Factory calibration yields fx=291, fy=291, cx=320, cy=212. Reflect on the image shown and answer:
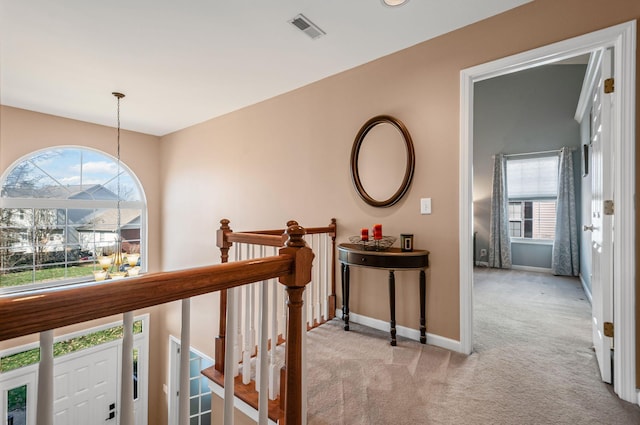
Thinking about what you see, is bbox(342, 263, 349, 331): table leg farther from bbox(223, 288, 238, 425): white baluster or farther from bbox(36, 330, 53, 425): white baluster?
bbox(36, 330, 53, 425): white baluster

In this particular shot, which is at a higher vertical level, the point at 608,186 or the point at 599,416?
the point at 608,186

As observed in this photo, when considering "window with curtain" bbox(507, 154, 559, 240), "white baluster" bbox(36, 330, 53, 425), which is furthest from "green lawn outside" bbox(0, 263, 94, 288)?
"window with curtain" bbox(507, 154, 559, 240)

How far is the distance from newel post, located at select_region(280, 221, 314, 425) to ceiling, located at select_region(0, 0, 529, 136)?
1.77 metres

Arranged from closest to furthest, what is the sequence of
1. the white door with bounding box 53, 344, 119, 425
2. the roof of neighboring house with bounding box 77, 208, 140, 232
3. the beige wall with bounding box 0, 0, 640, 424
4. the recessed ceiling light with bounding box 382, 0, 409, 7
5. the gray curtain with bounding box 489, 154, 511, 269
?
the recessed ceiling light with bounding box 382, 0, 409, 7 → the beige wall with bounding box 0, 0, 640, 424 → the white door with bounding box 53, 344, 119, 425 → the roof of neighboring house with bounding box 77, 208, 140, 232 → the gray curtain with bounding box 489, 154, 511, 269

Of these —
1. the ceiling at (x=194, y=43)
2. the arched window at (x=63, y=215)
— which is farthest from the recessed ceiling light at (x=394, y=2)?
the arched window at (x=63, y=215)

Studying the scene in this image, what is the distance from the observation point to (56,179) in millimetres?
4293

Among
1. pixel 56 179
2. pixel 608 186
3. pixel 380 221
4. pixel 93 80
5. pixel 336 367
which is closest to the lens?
pixel 608 186

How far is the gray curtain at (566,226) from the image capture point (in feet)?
15.6

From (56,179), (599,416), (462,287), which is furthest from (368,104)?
(56,179)

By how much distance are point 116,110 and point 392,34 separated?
12.5 feet

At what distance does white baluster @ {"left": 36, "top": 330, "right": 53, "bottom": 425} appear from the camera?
596 millimetres

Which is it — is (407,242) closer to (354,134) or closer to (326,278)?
(326,278)

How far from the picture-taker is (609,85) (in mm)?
1695

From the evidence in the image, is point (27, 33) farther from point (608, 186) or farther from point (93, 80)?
point (608, 186)
